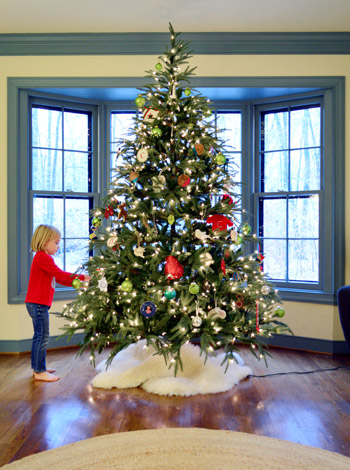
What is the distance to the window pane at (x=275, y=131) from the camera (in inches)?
174

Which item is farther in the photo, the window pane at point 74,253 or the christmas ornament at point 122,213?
the window pane at point 74,253

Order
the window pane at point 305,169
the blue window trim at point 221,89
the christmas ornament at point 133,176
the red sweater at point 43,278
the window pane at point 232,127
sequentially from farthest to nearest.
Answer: the window pane at point 232,127, the window pane at point 305,169, the blue window trim at point 221,89, the red sweater at point 43,278, the christmas ornament at point 133,176

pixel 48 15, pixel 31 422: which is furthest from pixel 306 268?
pixel 48 15

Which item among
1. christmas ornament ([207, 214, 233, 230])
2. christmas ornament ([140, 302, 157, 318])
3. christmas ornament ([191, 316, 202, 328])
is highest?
christmas ornament ([207, 214, 233, 230])

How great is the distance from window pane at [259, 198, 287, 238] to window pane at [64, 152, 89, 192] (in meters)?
1.78

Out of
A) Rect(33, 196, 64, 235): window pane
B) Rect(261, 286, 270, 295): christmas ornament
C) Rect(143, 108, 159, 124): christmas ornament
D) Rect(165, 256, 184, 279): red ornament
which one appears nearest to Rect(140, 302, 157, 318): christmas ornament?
Rect(165, 256, 184, 279): red ornament

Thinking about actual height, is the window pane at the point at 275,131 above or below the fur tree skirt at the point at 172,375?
above

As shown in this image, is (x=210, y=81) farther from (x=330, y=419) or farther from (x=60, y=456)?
(x=60, y=456)

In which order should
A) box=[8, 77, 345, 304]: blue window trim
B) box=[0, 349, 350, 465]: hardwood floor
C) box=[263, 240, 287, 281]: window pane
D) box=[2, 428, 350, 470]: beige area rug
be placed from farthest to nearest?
box=[263, 240, 287, 281]: window pane, box=[8, 77, 345, 304]: blue window trim, box=[0, 349, 350, 465]: hardwood floor, box=[2, 428, 350, 470]: beige area rug

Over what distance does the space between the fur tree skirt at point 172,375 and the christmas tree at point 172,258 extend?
166 mm

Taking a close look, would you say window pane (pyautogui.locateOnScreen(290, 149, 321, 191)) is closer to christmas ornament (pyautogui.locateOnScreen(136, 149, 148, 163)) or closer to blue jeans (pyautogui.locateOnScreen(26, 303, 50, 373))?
christmas ornament (pyautogui.locateOnScreen(136, 149, 148, 163))

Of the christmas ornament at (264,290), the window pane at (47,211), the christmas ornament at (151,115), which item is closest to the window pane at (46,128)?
the window pane at (47,211)

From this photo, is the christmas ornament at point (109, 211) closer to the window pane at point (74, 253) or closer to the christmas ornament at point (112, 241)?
the christmas ornament at point (112, 241)

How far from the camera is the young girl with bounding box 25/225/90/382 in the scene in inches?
130
